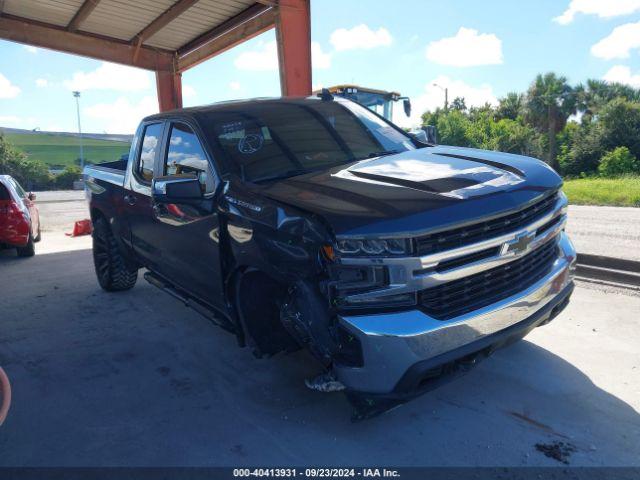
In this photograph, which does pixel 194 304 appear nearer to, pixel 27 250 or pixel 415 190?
pixel 415 190

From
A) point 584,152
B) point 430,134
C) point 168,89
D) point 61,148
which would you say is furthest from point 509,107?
point 61,148

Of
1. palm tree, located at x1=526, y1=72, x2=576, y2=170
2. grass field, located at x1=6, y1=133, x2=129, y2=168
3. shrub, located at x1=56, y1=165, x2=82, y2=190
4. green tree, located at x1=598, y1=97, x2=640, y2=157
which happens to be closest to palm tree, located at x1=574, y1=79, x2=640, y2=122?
palm tree, located at x1=526, y1=72, x2=576, y2=170

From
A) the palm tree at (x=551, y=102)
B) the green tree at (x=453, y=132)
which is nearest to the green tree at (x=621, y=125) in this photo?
the palm tree at (x=551, y=102)

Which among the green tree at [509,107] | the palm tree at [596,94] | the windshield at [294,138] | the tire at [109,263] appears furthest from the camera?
the green tree at [509,107]

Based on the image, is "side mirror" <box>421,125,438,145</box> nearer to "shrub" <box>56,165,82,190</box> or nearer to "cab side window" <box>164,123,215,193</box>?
"cab side window" <box>164,123,215,193</box>

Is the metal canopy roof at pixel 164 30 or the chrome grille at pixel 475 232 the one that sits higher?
the metal canopy roof at pixel 164 30

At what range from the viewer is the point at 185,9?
32.5ft

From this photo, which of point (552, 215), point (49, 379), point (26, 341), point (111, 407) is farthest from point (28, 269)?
point (552, 215)

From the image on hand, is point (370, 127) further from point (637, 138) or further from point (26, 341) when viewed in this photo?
point (637, 138)

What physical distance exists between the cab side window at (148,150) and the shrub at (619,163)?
36145 millimetres

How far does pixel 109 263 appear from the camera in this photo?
5734mm

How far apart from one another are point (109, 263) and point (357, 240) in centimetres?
433

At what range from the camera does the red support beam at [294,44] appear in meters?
8.54

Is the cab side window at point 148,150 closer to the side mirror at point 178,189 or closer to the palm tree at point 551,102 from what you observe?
the side mirror at point 178,189
